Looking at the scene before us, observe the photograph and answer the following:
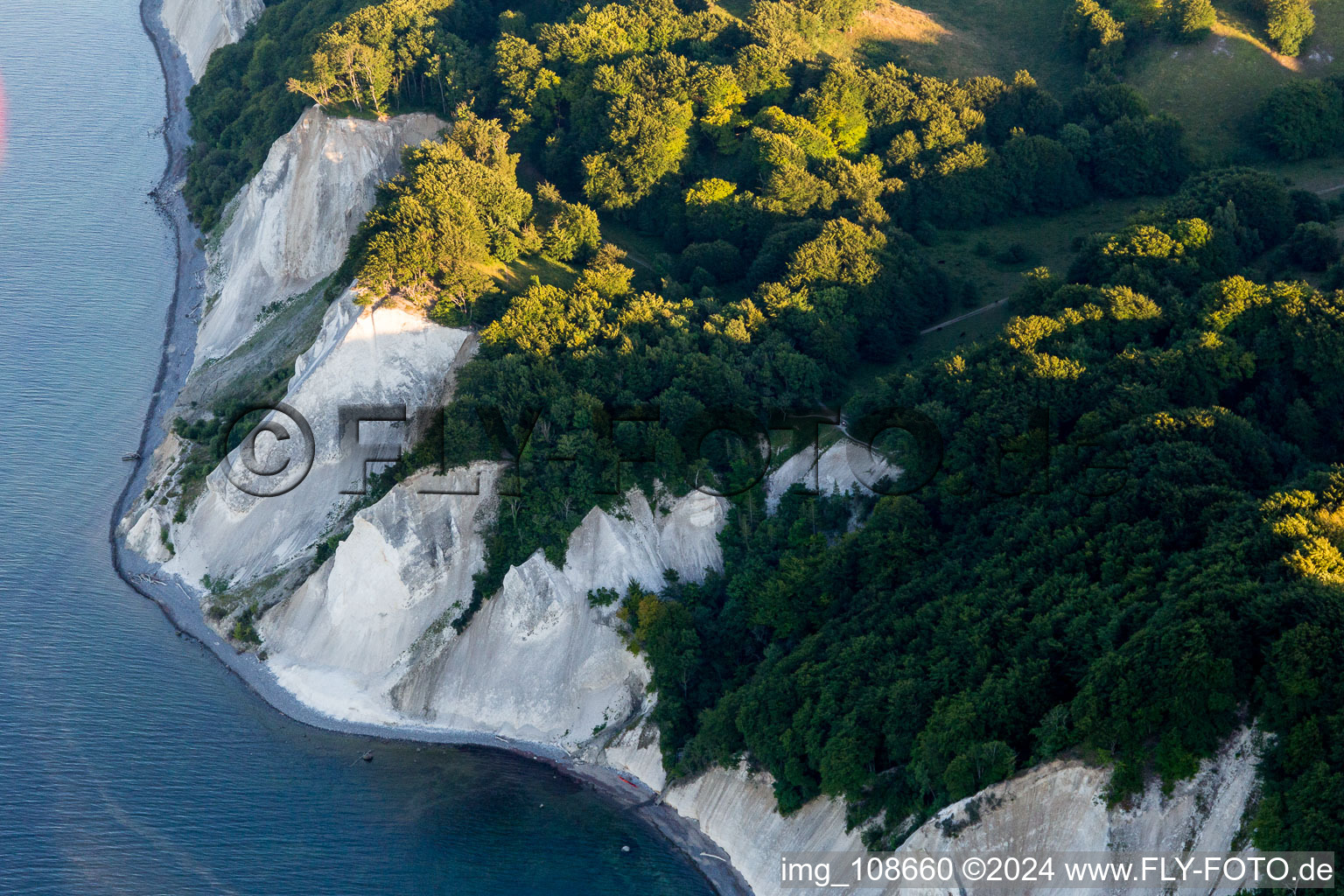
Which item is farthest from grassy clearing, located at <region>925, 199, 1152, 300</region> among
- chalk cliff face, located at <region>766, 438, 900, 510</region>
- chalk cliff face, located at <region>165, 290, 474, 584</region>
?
chalk cliff face, located at <region>165, 290, 474, 584</region>

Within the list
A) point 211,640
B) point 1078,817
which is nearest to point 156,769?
point 211,640

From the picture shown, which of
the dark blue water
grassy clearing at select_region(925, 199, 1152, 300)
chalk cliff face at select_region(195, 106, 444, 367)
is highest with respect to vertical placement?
grassy clearing at select_region(925, 199, 1152, 300)

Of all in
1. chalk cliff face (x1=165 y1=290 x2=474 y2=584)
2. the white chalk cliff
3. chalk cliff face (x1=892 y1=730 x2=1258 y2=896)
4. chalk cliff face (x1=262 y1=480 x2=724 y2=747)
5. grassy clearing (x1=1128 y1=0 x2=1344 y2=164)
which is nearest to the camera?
chalk cliff face (x1=892 y1=730 x2=1258 y2=896)

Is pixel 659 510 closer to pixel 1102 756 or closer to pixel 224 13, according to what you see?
pixel 1102 756

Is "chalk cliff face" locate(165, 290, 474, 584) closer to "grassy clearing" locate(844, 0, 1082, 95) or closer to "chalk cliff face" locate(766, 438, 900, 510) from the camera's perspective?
"chalk cliff face" locate(766, 438, 900, 510)

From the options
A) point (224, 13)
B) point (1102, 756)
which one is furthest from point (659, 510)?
point (224, 13)

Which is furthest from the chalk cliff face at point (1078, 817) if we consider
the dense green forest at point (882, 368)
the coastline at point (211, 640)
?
the coastline at point (211, 640)

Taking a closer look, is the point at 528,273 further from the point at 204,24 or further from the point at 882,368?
the point at 204,24
